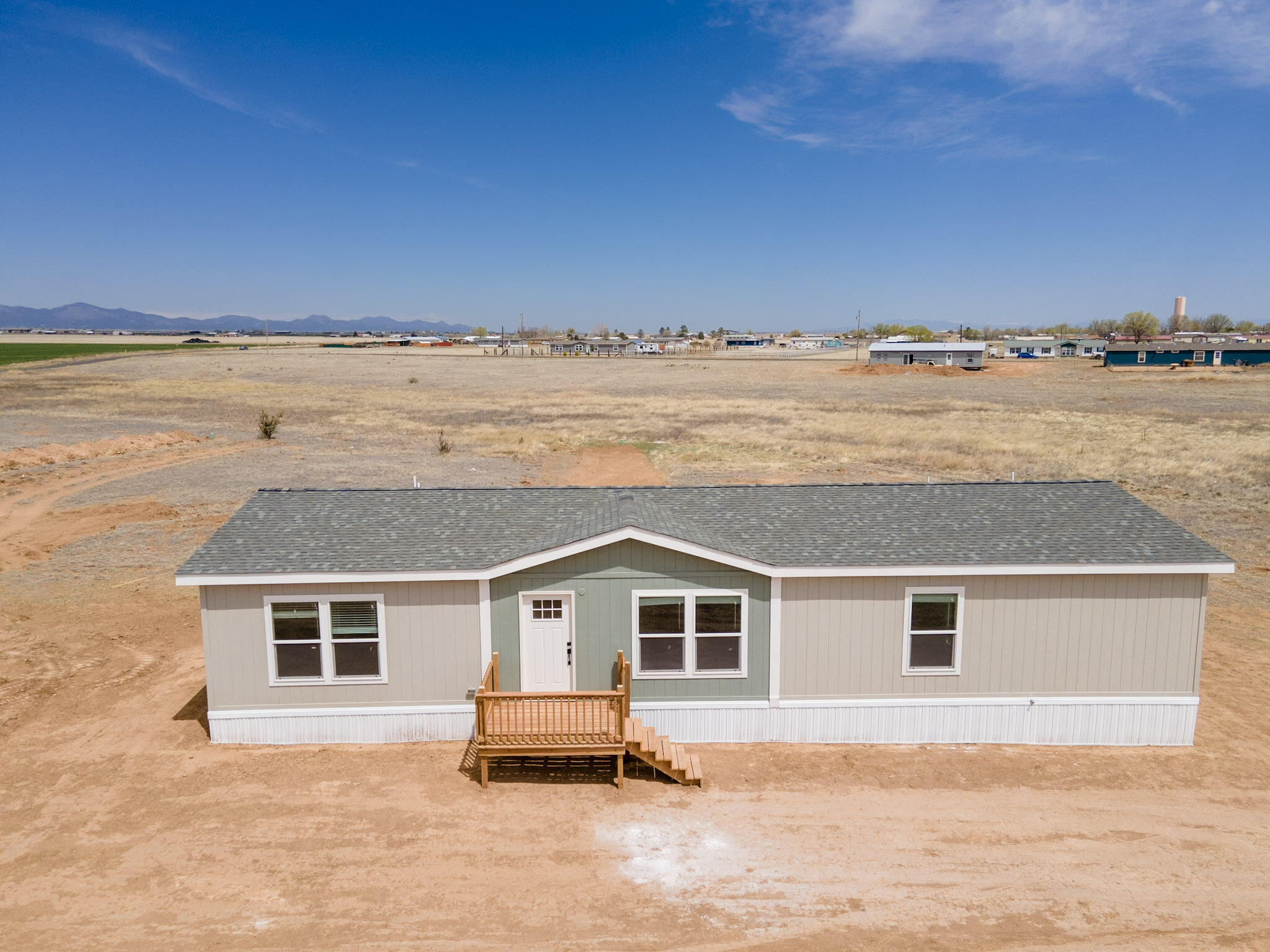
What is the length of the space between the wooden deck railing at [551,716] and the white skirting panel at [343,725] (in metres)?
0.92

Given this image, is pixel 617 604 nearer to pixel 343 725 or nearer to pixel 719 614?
pixel 719 614

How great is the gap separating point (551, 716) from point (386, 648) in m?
2.88

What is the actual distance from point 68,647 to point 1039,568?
19065 mm

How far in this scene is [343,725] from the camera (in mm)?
12609

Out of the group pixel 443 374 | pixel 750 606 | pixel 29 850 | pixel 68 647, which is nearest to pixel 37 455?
pixel 68 647

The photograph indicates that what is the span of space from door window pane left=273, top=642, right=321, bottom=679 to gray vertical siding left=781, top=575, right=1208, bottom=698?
7.51 m

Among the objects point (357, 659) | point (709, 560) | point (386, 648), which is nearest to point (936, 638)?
point (709, 560)

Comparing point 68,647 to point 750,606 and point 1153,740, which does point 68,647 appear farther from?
point 1153,740

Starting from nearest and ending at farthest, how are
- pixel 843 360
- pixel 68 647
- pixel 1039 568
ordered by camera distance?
pixel 1039 568 < pixel 68 647 < pixel 843 360

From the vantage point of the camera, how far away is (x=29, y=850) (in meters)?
9.98

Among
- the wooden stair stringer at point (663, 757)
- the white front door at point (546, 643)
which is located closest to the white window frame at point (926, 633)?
the wooden stair stringer at point (663, 757)

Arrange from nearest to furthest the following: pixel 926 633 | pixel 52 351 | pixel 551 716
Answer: pixel 551 716
pixel 926 633
pixel 52 351

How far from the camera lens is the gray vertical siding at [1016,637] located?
40.5 feet

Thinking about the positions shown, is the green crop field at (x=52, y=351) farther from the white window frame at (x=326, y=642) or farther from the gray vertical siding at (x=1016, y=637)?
the gray vertical siding at (x=1016, y=637)
